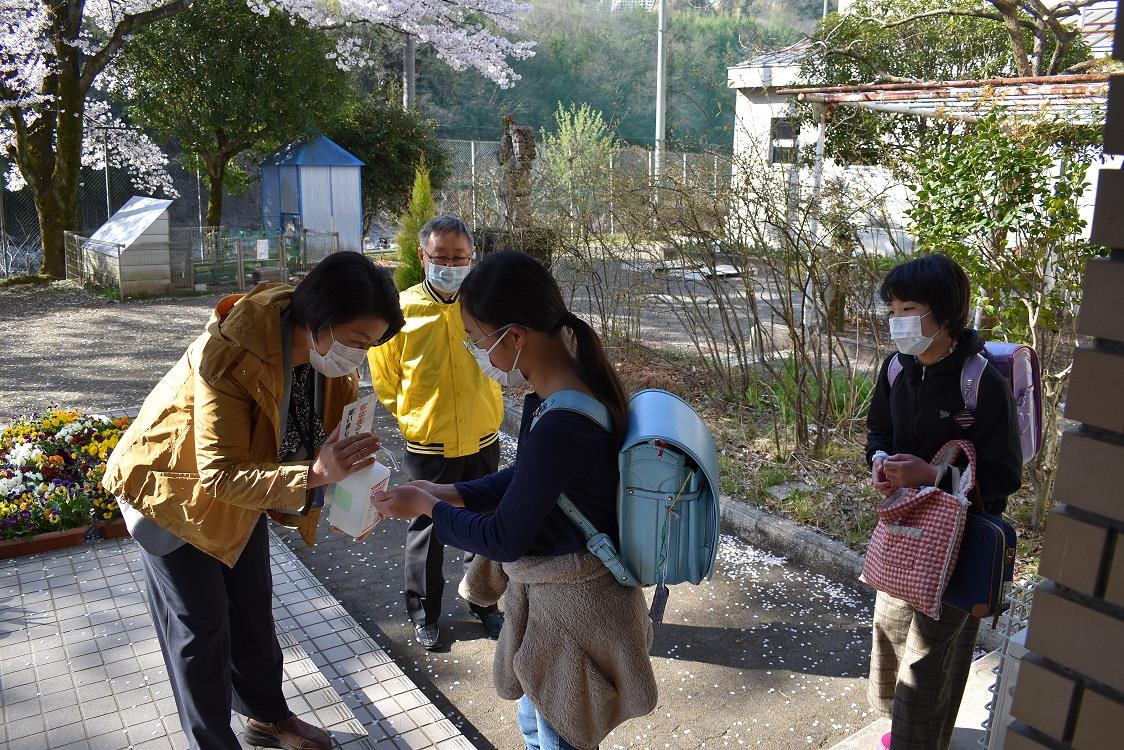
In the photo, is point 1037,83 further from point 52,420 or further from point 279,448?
point 52,420

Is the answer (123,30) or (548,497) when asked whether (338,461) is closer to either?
(548,497)

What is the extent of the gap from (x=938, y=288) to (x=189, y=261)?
14.0 metres

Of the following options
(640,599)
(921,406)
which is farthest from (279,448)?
(921,406)

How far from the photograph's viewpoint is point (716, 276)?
6.80 m

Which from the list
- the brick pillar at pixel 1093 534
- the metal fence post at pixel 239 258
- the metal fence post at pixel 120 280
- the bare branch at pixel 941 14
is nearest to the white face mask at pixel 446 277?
the brick pillar at pixel 1093 534

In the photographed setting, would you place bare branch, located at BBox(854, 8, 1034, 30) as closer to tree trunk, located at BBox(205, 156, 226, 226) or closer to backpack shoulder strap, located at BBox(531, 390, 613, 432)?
backpack shoulder strap, located at BBox(531, 390, 613, 432)

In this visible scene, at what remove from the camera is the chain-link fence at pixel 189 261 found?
549 inches

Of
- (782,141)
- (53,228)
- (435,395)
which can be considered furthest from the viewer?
(53,228)

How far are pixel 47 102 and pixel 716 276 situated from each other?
542 inches

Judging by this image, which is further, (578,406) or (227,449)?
(227,449)

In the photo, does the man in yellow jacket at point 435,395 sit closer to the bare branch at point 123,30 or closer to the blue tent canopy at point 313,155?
the bare branch at point 123,30

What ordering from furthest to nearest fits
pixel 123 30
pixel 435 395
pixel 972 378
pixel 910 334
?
pixel 123 30 < pixel 435 395 < pixel 910 334 < pixel 972 378

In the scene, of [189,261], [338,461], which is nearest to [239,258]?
[189,261]

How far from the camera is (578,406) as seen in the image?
79.8 inches
